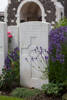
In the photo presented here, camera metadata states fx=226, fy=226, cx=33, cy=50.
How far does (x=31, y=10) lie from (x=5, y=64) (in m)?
12.5

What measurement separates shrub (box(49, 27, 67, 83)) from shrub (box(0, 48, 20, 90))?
106 centimetres

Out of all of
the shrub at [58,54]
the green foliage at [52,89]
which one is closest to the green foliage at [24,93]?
the green foliage at [52,89]

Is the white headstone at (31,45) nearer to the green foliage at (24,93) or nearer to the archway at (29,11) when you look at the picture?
the green foliage at (24,93)

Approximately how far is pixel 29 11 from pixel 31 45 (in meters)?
12.5

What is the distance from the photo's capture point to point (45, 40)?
16.9ft

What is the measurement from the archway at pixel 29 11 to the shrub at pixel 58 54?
31.1 ft

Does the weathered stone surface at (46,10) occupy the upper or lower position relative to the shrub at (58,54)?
upper

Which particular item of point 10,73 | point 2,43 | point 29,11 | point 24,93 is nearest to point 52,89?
point 24,93

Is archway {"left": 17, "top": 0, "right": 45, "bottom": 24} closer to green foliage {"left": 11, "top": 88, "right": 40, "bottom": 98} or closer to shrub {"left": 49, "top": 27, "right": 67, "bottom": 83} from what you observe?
shrub {"left": 49, "top": 27, "right": 67, "bottom": 83}

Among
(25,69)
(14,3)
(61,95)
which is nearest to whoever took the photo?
(61,95)

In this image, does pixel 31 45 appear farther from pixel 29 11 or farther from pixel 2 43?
pixel 29 11

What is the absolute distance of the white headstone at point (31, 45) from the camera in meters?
5.19

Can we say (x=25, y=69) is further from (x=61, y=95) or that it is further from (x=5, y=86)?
(x=61, y=95)

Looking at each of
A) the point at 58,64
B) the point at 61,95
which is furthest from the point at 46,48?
the point at 61,95
